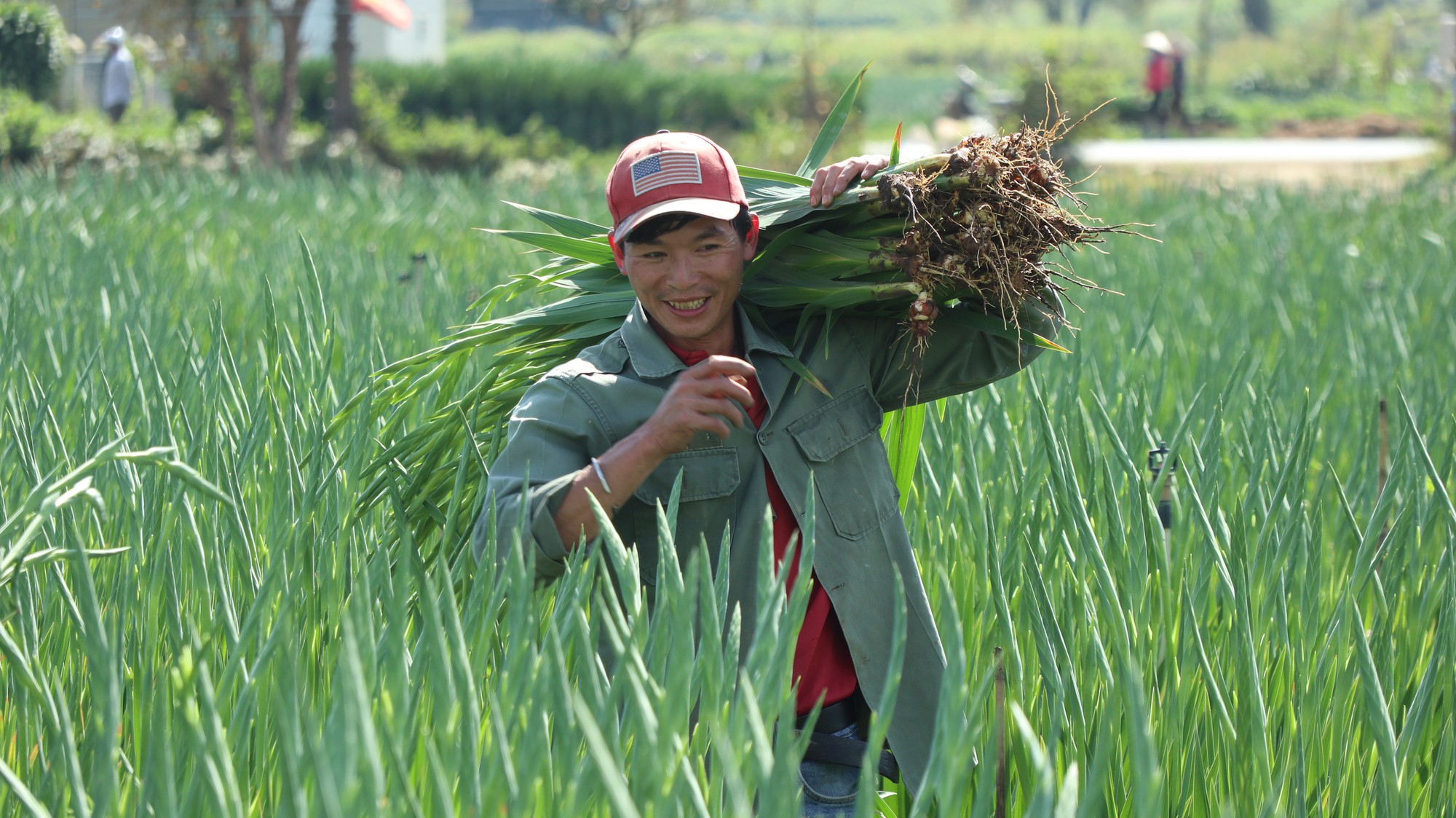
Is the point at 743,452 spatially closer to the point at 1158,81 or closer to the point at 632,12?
the point at 1158,81

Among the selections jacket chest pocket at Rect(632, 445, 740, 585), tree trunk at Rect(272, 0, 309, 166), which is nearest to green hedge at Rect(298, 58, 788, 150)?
tree trunk at Rect(272, 0, 309, 166)

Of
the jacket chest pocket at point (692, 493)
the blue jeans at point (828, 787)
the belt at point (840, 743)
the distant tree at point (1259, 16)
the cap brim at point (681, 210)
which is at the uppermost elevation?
the distant tree at point (1259, 16)

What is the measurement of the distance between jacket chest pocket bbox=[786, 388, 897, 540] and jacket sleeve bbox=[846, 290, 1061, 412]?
7 centimetres

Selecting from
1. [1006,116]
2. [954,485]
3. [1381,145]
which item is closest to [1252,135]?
[1381,145]

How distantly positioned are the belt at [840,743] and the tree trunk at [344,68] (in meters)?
12.3

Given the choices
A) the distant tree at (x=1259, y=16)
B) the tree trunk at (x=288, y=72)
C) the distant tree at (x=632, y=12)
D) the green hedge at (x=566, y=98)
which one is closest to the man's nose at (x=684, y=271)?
the tree trunk at (x=288, y=72)

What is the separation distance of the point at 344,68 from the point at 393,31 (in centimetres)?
1295

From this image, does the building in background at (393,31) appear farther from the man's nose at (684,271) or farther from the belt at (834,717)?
the belt at (834,717)

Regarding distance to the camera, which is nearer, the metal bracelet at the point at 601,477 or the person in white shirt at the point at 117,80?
the metal bracelet at the point at 601,477

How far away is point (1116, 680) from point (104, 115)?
10030mm

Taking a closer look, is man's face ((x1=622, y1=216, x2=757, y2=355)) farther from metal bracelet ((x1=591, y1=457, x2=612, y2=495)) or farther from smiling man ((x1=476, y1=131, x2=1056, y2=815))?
metal bracelet ((x1=591, y1=457, x2=612, y2=495))

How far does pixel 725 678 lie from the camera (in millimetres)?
1184

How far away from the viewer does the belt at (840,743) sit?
1586mm

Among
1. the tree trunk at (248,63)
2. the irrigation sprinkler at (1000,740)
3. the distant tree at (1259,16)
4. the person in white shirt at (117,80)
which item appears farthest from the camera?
the distant tree at (1259,16)
